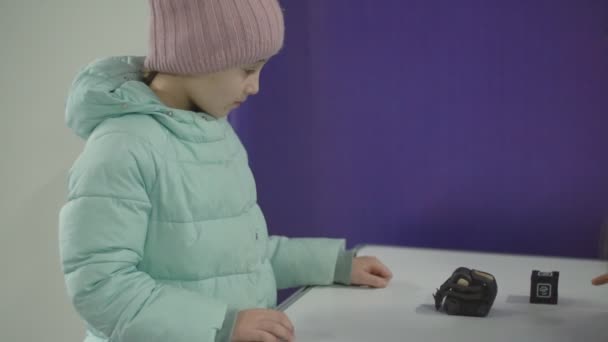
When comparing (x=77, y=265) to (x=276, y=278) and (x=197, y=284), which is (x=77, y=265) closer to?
(x=197, y=284)

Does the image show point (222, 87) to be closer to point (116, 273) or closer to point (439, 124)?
point (116, 273)

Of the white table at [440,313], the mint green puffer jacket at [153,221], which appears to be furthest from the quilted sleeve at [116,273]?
the white table at [440,313]

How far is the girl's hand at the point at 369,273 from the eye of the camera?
1410 mm

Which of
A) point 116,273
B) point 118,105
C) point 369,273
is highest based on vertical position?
point 118,105

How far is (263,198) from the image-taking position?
1.94m

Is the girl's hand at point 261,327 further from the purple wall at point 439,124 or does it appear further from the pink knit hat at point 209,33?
the purple wall at point 439,124

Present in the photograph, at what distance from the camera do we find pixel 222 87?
1206mm

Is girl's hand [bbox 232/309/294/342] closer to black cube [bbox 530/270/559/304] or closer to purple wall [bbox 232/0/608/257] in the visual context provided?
black cube [bbox 530/270/559/304]

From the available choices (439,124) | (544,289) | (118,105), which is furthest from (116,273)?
(439,124)

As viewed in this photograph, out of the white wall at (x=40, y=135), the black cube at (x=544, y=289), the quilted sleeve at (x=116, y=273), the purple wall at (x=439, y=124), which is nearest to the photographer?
the quilted sleeve at (x=116, y=273)

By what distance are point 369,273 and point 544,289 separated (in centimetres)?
27

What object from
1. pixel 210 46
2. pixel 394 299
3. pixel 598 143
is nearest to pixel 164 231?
pixel 210 46

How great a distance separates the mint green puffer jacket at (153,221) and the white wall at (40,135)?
639 mm

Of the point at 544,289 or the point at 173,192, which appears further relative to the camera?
the point at 544,289
